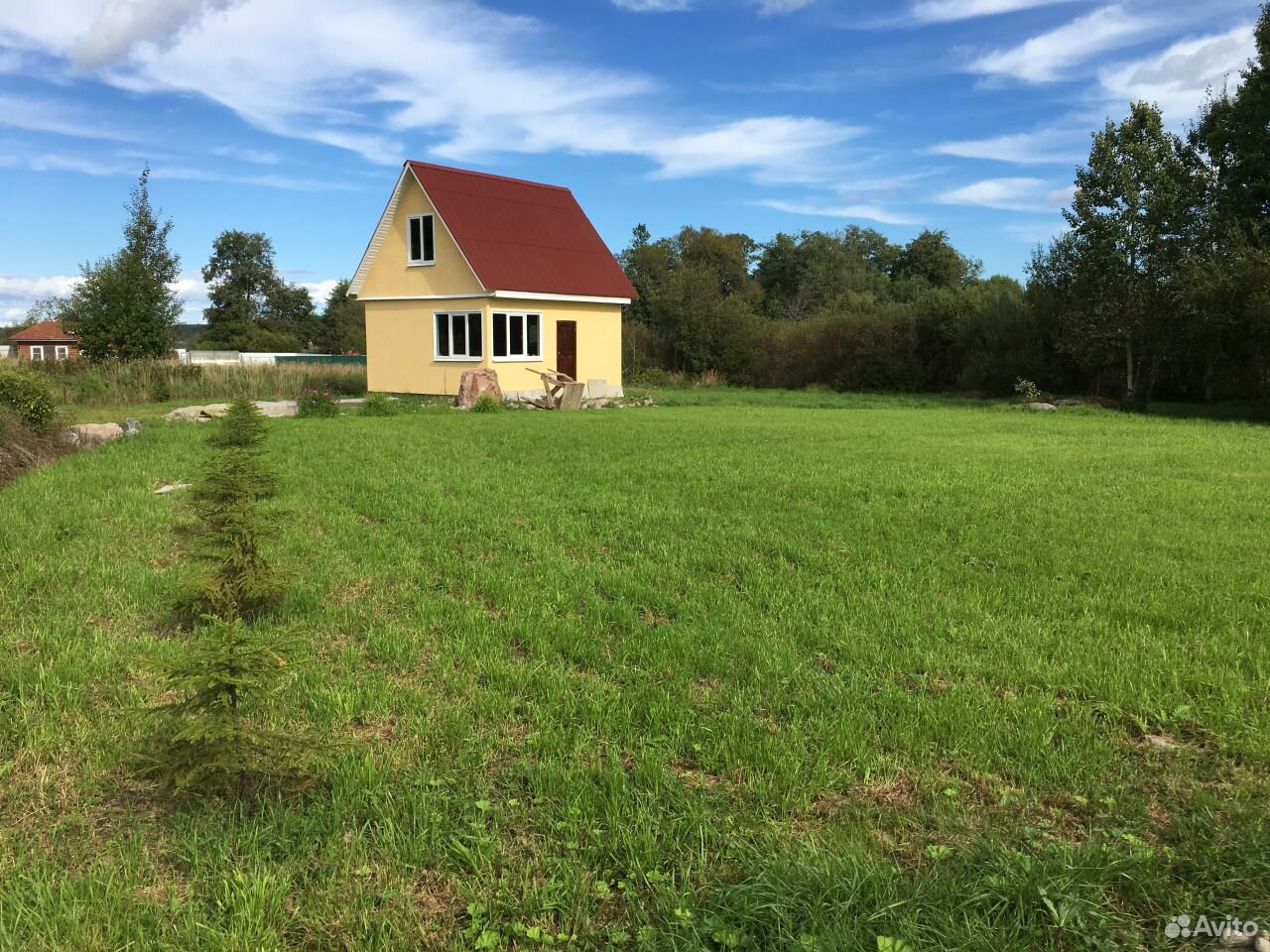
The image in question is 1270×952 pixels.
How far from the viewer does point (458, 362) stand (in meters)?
22.1

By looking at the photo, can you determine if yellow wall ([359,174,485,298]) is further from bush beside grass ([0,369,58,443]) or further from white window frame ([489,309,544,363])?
bush beside grass ([0,369,58,443])

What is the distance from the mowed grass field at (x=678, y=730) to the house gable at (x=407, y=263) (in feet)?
50.4

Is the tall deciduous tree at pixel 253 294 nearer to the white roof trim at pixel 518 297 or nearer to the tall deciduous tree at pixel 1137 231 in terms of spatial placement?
the white roof trim at pixel 518 297

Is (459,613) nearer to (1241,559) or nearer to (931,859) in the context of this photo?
(931,859)

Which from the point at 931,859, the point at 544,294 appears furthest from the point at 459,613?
the point at 544,294

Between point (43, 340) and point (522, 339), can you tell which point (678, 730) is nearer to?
point (522, 339)

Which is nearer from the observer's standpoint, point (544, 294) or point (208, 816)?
point (208, 816)

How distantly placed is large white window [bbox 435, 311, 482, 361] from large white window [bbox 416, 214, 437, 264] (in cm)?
170

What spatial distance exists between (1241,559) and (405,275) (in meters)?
21.4

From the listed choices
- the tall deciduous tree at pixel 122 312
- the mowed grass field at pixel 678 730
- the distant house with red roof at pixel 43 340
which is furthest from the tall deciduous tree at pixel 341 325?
the mowed grass field at pixel 678 730

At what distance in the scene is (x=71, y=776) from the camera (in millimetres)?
3061

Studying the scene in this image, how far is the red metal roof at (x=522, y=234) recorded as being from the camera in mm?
21766

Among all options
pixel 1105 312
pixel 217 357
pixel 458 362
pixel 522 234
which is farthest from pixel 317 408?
pixel 217 357

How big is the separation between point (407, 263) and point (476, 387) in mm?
5932
